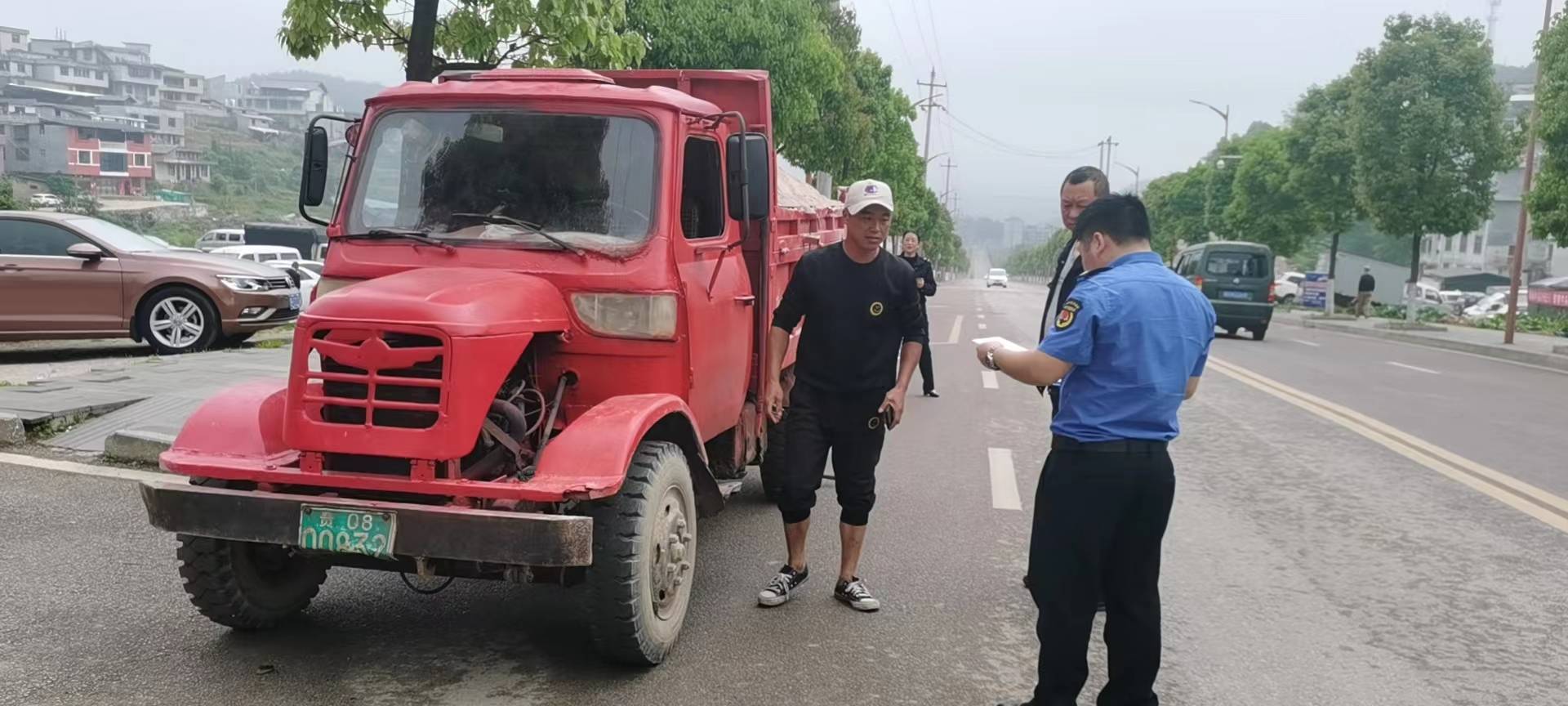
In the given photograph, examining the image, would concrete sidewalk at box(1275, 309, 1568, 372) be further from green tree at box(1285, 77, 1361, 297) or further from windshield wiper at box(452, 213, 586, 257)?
windshield wiper at box(452, 213, 586, 257)

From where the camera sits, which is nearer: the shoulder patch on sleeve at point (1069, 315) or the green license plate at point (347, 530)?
the shoulder patch on sleeve at point (1069, 315)

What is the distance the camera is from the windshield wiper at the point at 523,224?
14.6ft

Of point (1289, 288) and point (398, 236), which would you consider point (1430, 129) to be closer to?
point (1289, 288)

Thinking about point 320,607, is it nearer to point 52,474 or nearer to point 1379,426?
point 52,474

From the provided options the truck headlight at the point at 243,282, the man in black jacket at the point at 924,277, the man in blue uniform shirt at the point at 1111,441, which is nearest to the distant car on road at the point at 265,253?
the truck headlight at the point at 243,282

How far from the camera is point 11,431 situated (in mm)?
7523

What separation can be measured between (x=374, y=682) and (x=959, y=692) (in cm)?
206

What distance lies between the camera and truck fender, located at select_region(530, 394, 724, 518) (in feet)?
12.0

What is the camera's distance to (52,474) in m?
6.76

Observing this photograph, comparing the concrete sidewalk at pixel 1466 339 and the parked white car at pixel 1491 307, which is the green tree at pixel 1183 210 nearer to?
the parked white car at pixel 1491 307

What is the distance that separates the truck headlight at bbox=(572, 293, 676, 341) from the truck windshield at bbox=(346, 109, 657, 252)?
0.30m

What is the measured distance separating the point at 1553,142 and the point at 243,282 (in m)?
20.9

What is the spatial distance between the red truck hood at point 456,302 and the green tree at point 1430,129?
29773mm

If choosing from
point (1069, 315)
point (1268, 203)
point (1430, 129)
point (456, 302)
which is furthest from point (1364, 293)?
point (456, 302)
